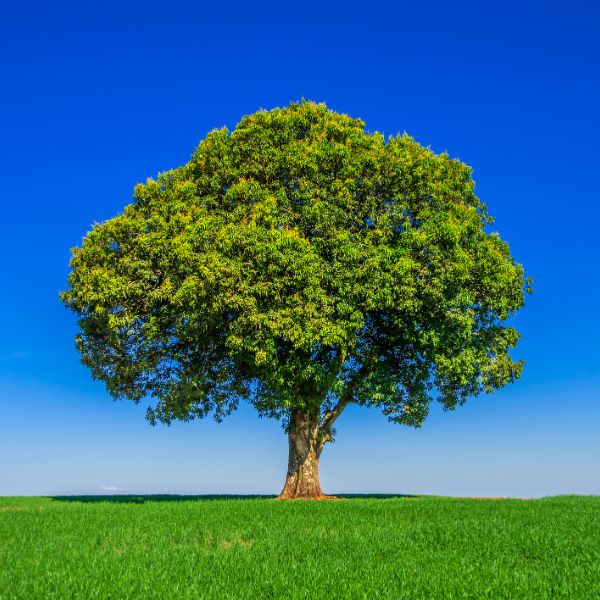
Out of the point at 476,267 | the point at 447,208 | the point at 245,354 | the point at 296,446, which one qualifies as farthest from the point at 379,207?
the point at 296,446

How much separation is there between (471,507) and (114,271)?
18041 mm

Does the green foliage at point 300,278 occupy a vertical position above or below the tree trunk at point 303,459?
above

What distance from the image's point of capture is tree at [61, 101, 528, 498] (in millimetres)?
25797

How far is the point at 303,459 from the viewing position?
30016mm


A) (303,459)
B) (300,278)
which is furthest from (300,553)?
(303,459)

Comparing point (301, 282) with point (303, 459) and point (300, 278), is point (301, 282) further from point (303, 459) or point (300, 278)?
point (303, 459)

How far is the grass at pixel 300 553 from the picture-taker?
35.3 ft

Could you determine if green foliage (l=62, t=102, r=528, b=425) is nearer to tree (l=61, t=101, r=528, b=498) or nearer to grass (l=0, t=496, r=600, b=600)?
tree (l=61, t=101, r=528, b=498)

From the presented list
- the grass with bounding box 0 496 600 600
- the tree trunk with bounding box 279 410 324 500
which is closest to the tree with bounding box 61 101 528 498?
the tree trunk with bounding box 279 410 324 500

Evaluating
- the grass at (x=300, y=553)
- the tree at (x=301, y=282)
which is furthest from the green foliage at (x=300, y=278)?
the grass at (x=300, y=553)

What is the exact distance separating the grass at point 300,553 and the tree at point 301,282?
8165 mm

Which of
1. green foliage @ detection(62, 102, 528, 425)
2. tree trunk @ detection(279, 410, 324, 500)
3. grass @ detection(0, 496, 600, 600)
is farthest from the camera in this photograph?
tree trunk @ detection(279, 410, 324, 500)

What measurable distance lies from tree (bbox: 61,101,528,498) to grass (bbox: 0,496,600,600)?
817 cm

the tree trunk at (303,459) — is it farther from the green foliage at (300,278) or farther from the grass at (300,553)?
the grass at (300,553)
